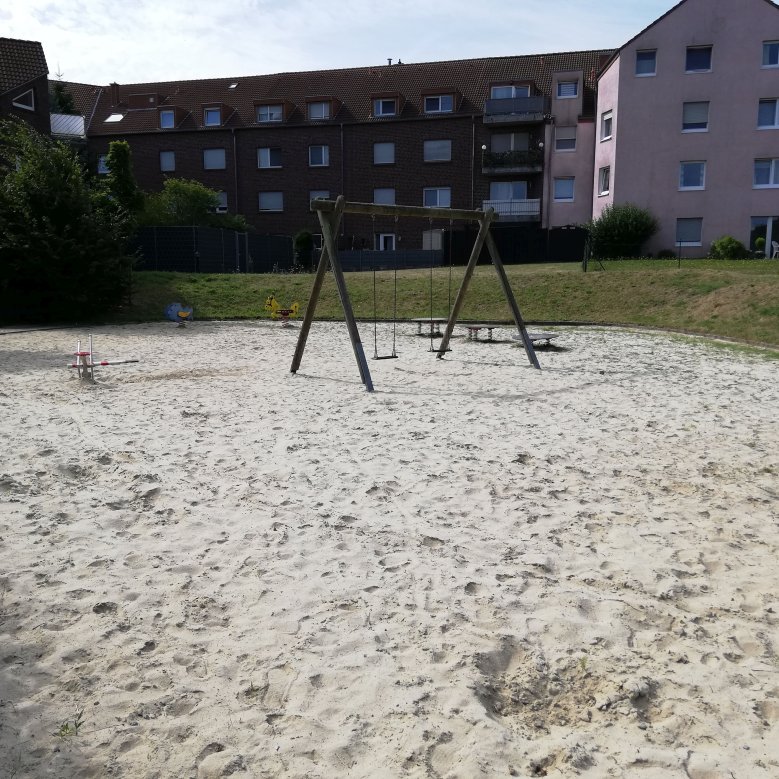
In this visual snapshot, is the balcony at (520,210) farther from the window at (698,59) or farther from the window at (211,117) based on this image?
the window at (211,117)

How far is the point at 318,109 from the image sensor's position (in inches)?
1666

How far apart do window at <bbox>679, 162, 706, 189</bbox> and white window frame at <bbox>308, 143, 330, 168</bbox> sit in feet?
62.9

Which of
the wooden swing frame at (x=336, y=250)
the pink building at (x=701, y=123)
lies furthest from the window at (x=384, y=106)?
the wooden swing frame at (x=336, y=250)

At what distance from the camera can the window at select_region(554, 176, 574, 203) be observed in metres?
38.5

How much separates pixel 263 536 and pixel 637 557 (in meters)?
2.19

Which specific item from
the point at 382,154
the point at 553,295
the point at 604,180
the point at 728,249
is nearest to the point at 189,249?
the point at 553,295

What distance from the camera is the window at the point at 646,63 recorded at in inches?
1319

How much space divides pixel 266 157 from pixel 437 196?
34.2 ft

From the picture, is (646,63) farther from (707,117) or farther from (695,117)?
(707,117)

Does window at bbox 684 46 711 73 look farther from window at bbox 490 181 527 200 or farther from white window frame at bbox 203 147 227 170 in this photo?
white window frame at bbox 203 147 227 170

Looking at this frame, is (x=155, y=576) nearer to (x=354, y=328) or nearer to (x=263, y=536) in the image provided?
(x=263, y=536)

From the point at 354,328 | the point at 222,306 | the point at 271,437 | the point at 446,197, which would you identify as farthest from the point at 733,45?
the point at 271,437

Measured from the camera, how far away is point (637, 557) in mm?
4105

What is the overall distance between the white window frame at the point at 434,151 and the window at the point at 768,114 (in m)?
15.4
